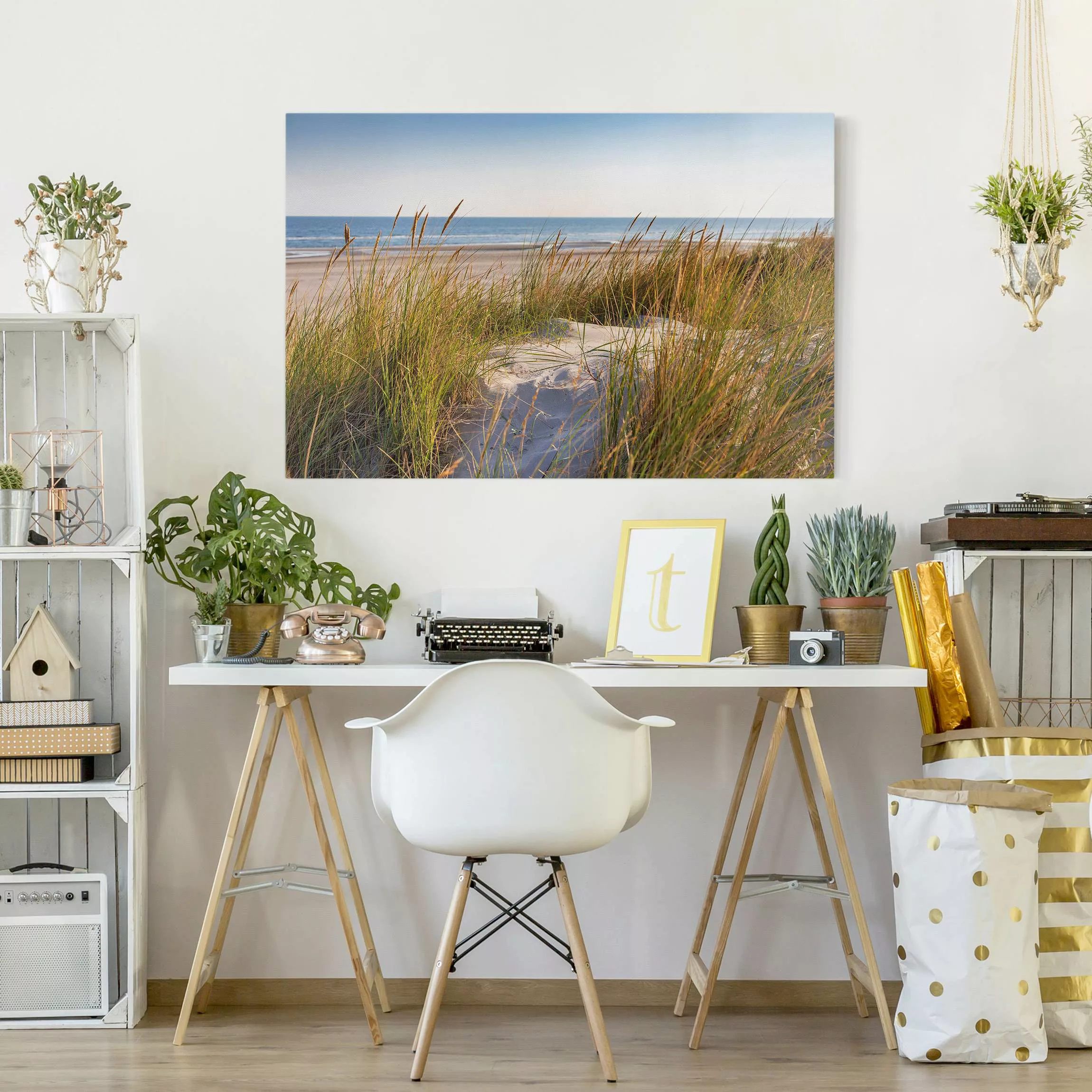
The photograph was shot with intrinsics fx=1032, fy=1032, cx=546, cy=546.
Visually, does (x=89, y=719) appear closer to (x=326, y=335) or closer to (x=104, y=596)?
(x=104, y=596)

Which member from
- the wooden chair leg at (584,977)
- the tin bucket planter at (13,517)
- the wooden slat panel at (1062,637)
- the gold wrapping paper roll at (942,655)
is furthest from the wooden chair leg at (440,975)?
the wooden slat panel at (1062,637)

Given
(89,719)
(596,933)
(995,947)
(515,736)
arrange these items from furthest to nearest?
(596,933)
(89,719)
(995,947)
(515,736)

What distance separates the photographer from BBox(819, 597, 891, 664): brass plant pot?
2.43 meters

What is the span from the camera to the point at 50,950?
7.74 feet

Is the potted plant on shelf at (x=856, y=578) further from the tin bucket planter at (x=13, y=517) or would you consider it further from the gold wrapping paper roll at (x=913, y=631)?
the tin bucket planter at (x=13, y=517)

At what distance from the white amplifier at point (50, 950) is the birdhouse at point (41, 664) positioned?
1.37 ft

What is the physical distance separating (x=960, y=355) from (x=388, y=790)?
1816 millimetres

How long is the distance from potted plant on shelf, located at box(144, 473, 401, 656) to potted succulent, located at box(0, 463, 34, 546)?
0.91 feet

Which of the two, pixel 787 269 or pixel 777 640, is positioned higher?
pixel 787 269

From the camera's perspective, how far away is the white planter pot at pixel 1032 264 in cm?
254

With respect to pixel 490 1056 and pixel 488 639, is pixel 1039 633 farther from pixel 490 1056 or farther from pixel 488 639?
pixel 490 1056

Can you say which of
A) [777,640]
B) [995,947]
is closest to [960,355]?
[777,640]

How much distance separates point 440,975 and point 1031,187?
90.6 inches

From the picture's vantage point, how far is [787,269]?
8.71 feet
